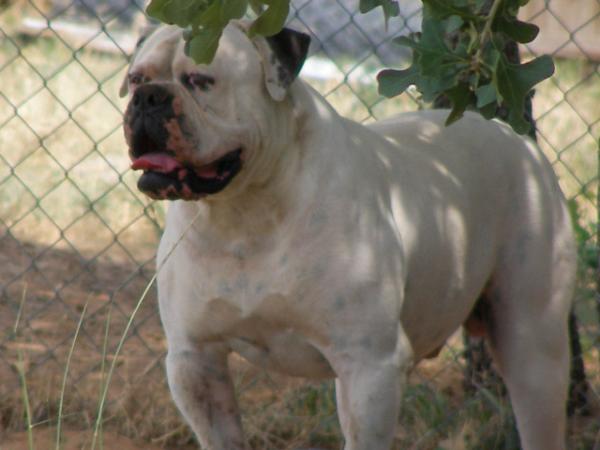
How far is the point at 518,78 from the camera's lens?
2234 mm

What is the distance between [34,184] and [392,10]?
4171 millimetres

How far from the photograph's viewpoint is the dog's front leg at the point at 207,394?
3070mm

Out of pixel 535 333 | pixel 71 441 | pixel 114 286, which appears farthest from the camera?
pixel 114 286

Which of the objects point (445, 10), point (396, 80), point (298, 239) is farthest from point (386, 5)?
point (298, 239)

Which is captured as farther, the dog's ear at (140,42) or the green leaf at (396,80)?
the dog's ear at (140,42)

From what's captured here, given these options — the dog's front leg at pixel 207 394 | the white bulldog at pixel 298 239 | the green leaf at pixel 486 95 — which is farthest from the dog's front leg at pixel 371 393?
the green leaf at pixel 486 95

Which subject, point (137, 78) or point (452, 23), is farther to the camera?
point (137, 78)

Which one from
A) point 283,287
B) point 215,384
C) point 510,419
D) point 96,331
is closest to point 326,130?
point 283,287

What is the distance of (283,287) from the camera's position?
113 inches

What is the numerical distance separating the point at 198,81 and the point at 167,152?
0.18 m

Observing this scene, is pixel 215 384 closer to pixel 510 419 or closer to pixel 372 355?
pixel 372 355

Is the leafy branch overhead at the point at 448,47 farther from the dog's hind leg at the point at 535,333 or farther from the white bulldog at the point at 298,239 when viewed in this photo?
the dog's hind leg at the point at 535,333

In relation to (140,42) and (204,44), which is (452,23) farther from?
(140,42)

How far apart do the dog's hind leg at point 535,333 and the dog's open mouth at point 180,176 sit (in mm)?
996
